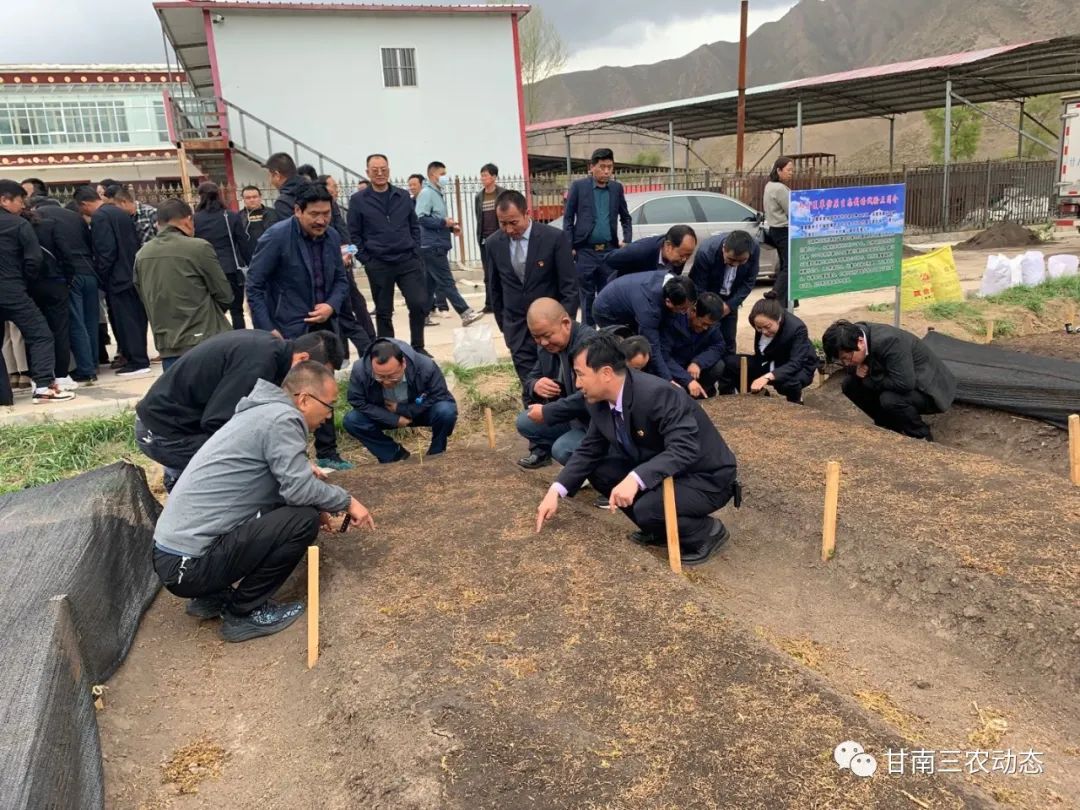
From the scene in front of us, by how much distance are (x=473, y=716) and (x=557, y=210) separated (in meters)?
14.5

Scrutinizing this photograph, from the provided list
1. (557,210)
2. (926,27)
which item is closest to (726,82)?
(926,27)

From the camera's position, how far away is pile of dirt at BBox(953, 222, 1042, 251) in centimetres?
1583

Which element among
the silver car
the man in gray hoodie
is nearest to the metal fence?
the silver car

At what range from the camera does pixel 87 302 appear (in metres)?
6.71

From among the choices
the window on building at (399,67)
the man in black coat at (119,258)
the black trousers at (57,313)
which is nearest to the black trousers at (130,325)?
the man in black coat at (119,258)

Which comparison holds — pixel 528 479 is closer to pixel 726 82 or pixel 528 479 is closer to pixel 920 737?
pixel 920 737

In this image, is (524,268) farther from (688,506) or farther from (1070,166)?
(1070,166)

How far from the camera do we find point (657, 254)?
5984 mm

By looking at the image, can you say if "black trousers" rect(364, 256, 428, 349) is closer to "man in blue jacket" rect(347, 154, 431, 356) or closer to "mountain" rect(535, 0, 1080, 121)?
"man in blue jacket" rect(347, 154, 431, 356)

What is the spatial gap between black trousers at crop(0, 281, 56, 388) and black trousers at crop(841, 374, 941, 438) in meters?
6.11

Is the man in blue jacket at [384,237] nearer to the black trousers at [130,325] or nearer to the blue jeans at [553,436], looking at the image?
the blue jeans at [553,436]

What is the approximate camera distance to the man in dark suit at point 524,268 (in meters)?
5.11

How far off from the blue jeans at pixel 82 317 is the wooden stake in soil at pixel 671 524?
18.0 ft

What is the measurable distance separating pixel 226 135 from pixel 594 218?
38.1 feet
